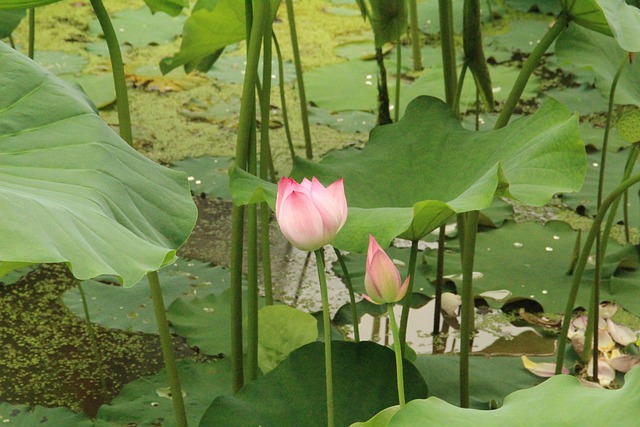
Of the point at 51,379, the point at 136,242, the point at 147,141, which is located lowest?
the point at 51,379

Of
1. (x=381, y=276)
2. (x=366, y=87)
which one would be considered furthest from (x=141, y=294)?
(x=366, y=87)

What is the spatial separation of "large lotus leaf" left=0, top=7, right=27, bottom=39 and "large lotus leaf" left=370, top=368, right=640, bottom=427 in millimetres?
1204

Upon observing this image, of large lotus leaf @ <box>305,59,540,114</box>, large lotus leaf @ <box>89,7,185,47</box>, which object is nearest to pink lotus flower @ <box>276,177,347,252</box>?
large lotus leaf @ <box>305,59,540,114</box>

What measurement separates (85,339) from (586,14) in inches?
40.8

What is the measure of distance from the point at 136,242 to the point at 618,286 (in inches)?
46.0

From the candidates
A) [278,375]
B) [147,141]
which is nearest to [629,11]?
[278,375]

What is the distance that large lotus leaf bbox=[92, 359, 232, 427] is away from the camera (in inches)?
53.8

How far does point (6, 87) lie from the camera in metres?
1.04

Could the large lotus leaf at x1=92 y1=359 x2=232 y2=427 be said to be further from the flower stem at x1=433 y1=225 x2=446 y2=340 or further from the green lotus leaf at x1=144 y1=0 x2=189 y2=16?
the green lotus leaf at x1=144 y1=0 x2=189 y2=16

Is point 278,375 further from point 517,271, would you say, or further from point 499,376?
point 517,271

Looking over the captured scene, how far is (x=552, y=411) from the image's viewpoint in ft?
2.65

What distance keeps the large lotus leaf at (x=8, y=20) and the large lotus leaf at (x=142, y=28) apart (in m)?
1.47

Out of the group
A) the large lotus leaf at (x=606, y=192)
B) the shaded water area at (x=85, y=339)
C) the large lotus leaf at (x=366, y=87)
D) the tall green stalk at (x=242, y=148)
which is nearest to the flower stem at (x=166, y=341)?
the tall green stalk at (x=242, y=148)

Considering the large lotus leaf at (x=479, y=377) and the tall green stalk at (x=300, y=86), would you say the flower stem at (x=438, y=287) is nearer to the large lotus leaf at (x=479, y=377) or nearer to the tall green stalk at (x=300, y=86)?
the large lotus leaf at (x=479, y=377)
